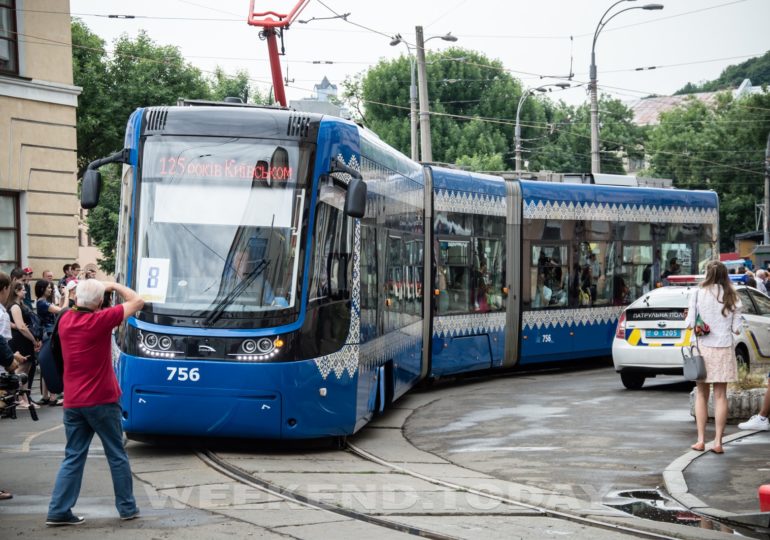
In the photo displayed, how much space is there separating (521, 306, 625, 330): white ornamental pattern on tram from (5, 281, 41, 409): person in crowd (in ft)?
26.1

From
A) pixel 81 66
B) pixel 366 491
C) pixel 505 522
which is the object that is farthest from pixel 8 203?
pixel 81 66

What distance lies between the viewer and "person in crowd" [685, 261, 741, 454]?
1162cm

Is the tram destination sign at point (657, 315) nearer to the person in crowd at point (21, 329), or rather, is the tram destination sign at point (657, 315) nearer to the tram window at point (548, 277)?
the tram window at point (548, 277)

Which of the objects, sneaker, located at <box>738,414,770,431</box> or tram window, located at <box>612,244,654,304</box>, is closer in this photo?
sneaker, located at <box>738,414,770,431</box>

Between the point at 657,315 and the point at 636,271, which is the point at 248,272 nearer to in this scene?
the point at 657,315

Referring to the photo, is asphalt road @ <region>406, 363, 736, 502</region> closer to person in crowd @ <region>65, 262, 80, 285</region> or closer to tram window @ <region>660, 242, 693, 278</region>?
tram window @ <region>660, 242, 693, 278</region>

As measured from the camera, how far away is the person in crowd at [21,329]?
15.9m

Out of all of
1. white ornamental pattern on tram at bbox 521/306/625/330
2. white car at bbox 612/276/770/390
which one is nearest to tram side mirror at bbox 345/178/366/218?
white car at bbox 612/276/770/390

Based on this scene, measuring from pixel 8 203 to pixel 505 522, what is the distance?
16.8 m

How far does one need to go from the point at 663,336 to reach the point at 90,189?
890 cm

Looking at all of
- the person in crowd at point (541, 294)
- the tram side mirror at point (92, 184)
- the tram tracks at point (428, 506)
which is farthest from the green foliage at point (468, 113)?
the tram tracks at point (428, 506)

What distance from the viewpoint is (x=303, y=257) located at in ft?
36.9

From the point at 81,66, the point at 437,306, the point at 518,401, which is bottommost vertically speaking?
the point at 518,401

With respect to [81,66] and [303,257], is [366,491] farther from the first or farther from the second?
[81,66]
